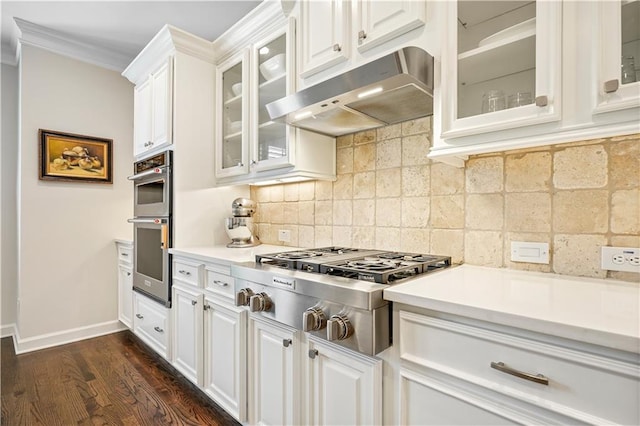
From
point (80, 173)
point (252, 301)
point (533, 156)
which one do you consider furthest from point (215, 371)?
point (80, 173)

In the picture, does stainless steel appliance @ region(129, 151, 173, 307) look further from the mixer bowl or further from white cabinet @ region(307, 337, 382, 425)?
white cabinet @ region(307, 337, 382, 425)

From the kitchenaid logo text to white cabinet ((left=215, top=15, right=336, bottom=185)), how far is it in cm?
73

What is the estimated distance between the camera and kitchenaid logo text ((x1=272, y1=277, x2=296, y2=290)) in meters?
1.26

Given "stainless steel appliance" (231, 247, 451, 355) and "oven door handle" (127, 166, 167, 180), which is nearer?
"stainless steel appliance" (231, 247, 451, 355)

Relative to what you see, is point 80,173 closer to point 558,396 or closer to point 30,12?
point 30,12

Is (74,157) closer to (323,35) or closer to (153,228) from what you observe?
(153,228)

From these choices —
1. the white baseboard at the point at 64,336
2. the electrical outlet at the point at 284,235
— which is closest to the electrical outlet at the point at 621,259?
the electrical outlet at the point at 284,235

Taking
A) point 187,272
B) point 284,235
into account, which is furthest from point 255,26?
point 187,272

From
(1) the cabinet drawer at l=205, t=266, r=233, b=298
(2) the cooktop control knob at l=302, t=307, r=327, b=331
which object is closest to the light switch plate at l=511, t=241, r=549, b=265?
(2) the cooktop control knob at l=302, t=307, r=327, b=331

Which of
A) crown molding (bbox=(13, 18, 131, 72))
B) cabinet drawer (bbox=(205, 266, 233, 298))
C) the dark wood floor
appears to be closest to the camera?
cabinet drawer (bbox=(205, 266, 233, 298))

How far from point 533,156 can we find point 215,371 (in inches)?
75.4

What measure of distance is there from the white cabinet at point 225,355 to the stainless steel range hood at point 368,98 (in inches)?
41.3

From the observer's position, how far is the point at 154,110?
8.27ft

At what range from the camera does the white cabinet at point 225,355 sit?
160 centimetres
